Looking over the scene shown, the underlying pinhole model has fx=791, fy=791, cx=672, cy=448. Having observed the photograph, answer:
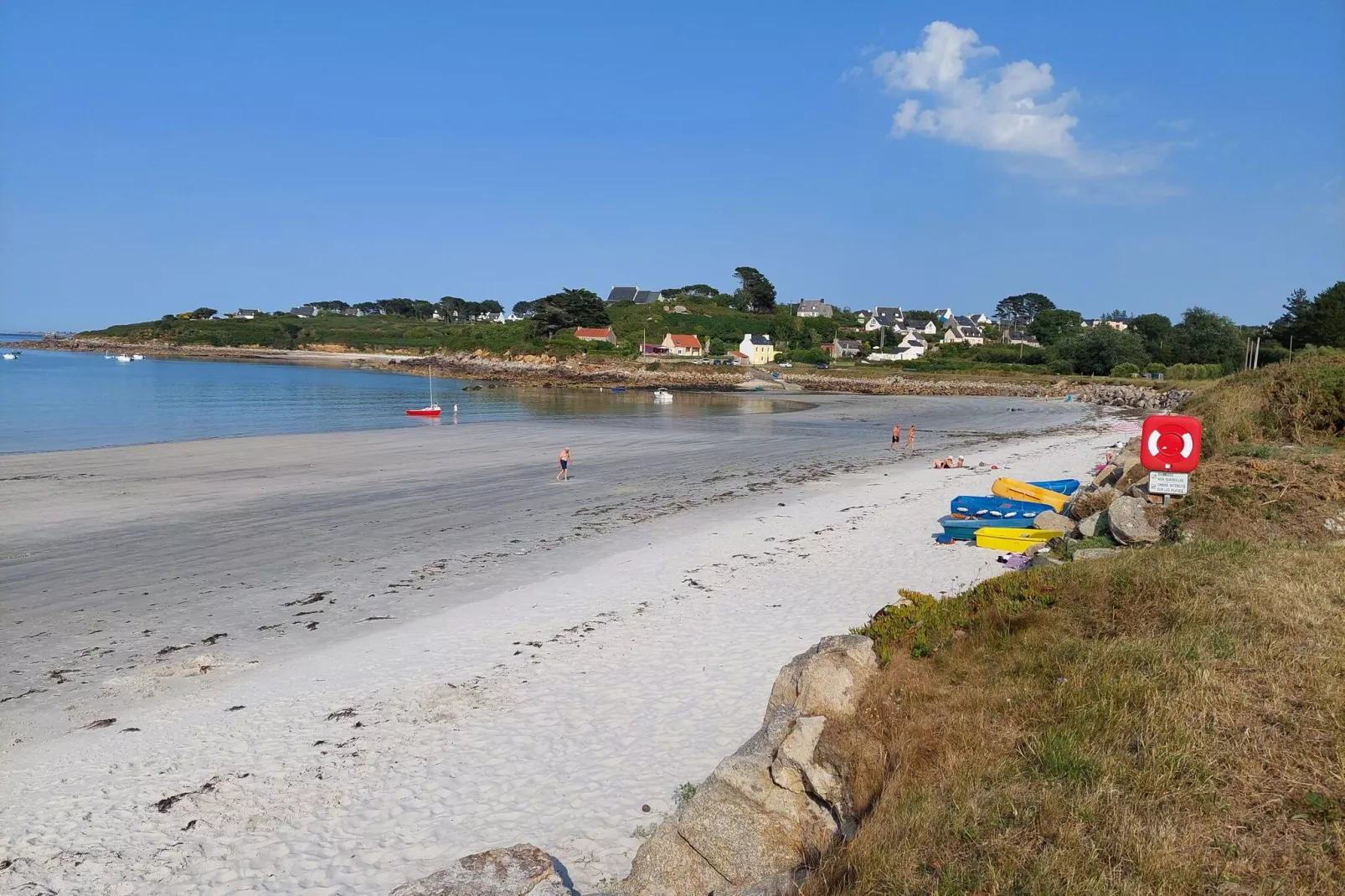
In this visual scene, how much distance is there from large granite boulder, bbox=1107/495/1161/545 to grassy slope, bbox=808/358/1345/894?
3.13m

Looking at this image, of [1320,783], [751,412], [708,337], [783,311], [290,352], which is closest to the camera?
[1320,783]

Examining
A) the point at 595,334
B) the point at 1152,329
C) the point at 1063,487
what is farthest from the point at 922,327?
the point at 1063,487

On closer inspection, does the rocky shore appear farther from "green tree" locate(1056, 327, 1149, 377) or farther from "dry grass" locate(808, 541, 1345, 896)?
"dry grass" locate(808, 541, 1345, 896)

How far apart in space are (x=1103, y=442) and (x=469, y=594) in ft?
96.7

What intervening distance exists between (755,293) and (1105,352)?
72.5m

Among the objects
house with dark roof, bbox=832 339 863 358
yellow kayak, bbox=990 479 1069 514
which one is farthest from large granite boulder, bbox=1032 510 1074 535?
house with dark roof, bbox=832 339 863 358

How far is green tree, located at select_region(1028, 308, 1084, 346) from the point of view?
12711 centimetres

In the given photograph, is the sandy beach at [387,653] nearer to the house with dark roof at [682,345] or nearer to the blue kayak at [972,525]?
the blue kayak at [972,525]

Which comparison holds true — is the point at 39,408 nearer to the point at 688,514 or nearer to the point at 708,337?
the point at 688,514

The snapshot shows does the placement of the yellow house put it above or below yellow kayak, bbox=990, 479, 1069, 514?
above

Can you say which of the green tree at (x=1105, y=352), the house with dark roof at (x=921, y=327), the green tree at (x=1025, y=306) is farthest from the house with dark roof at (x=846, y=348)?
the green tree at (x=1025, y=306)

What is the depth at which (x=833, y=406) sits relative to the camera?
201 feet

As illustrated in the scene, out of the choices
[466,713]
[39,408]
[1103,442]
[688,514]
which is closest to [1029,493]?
[688,514]

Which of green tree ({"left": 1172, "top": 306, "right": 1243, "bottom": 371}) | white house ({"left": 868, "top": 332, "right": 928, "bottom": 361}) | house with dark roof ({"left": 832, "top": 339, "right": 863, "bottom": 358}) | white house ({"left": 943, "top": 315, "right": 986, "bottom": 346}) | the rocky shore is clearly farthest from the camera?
white house ({"left": 943, "top": 315, "right": 986, "bottom": 346})
